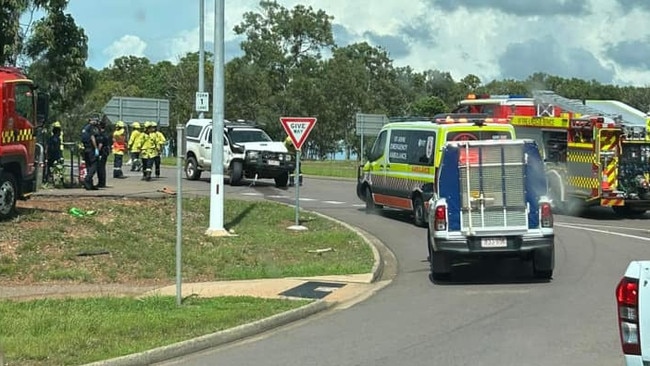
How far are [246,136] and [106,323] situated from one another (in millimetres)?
20976

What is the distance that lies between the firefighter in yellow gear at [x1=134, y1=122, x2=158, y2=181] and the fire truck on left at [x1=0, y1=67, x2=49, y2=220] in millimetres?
12007

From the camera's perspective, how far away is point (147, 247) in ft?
49.2

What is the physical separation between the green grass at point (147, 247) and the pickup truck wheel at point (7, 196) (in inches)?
10.4

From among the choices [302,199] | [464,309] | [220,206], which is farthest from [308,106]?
[464,309]

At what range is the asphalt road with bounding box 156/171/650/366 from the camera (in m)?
8.41

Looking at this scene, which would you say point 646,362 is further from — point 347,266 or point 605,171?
point 605,171

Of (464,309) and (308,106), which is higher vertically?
(308,106)

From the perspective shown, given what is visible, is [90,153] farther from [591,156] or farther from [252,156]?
[591,156]

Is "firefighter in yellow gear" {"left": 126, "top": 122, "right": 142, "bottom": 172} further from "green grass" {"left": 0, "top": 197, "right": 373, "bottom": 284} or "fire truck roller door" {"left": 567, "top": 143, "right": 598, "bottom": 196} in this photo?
"fire truck roller door" {"left": 567, "top": 143, "right": 598, "bottom": 196}

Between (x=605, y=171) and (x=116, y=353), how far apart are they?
17.1 metres

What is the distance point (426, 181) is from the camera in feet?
64.8

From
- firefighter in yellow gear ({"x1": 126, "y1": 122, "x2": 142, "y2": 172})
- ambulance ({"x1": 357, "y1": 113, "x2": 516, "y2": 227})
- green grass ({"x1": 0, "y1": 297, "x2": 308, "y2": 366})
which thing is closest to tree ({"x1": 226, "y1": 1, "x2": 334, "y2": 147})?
firefighter in yellow gear ({"x1": 126, "y1": 122, "x2": 142, "y2": 172})

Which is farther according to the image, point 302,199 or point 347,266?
point 302,199

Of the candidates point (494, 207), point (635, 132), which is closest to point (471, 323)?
point (494, 207)
